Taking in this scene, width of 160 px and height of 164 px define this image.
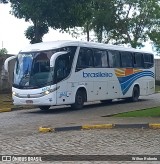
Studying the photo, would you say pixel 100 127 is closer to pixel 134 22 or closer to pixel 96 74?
pixel 96 74

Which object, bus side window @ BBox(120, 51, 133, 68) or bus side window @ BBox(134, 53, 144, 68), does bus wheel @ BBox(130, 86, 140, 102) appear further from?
bus side window @ BBox(120, 51, 133, 68)

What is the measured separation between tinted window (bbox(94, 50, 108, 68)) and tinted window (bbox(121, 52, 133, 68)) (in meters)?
2.18

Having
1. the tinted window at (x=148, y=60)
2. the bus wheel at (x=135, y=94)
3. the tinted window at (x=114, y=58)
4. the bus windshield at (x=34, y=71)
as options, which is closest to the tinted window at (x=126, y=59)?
the tinted window at (x=114, y=58)

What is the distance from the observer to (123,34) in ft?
151

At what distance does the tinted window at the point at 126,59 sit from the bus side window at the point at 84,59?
13.0 ft

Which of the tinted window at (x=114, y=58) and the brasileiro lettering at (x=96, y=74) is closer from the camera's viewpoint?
the brasileiro lettering at (x=96, y=74)

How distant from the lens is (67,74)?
18.8m

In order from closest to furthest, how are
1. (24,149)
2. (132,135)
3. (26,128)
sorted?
(24,149) < (132,135) < (26,128)

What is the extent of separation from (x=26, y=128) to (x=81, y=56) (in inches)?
299

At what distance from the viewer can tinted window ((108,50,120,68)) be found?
2289 centimetres

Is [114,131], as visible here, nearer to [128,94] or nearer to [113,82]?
[113,82]

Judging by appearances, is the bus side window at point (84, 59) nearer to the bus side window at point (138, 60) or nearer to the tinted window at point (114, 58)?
the tinted window at point (114, 58)

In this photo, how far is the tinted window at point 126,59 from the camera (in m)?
24.4

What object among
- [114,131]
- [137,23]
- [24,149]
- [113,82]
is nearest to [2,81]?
[113,82]
